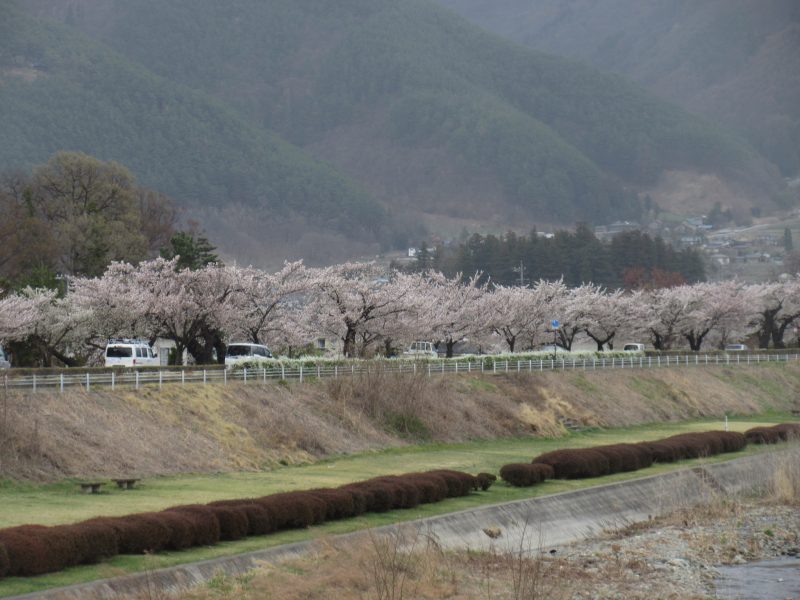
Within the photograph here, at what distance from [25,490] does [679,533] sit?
1992 centimetres

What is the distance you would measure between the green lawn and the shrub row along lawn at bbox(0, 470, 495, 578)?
0.90 feet

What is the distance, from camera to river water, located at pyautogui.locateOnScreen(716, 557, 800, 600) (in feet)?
99.9

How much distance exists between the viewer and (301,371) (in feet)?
184

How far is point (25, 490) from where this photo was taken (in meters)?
35.8

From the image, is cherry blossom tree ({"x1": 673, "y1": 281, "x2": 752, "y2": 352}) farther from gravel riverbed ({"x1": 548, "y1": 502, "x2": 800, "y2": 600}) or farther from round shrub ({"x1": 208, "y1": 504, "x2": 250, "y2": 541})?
round shrub ({"x1": 208, "y1": 504, "x2": 250, "y2": 541})

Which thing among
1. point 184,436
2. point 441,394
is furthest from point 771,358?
point 184,436

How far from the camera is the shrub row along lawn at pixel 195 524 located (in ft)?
78.1

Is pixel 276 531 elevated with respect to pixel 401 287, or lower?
lower

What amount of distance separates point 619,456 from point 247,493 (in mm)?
18083

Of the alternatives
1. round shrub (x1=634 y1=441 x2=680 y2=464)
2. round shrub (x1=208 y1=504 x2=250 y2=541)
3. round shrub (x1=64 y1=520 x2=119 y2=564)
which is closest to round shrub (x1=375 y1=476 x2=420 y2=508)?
round shrub (x1=208 y1=504 x2=250 y2=541)

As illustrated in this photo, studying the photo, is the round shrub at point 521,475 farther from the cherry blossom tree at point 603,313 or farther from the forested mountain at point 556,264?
the forested mountain at point 556,264

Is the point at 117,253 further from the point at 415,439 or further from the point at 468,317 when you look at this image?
the point at 415,439

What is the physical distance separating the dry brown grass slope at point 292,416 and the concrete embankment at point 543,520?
38.0 ft

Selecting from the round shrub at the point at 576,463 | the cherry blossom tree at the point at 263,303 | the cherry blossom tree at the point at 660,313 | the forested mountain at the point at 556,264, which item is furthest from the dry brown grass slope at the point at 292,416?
the forested mountain at the point at 556,264
